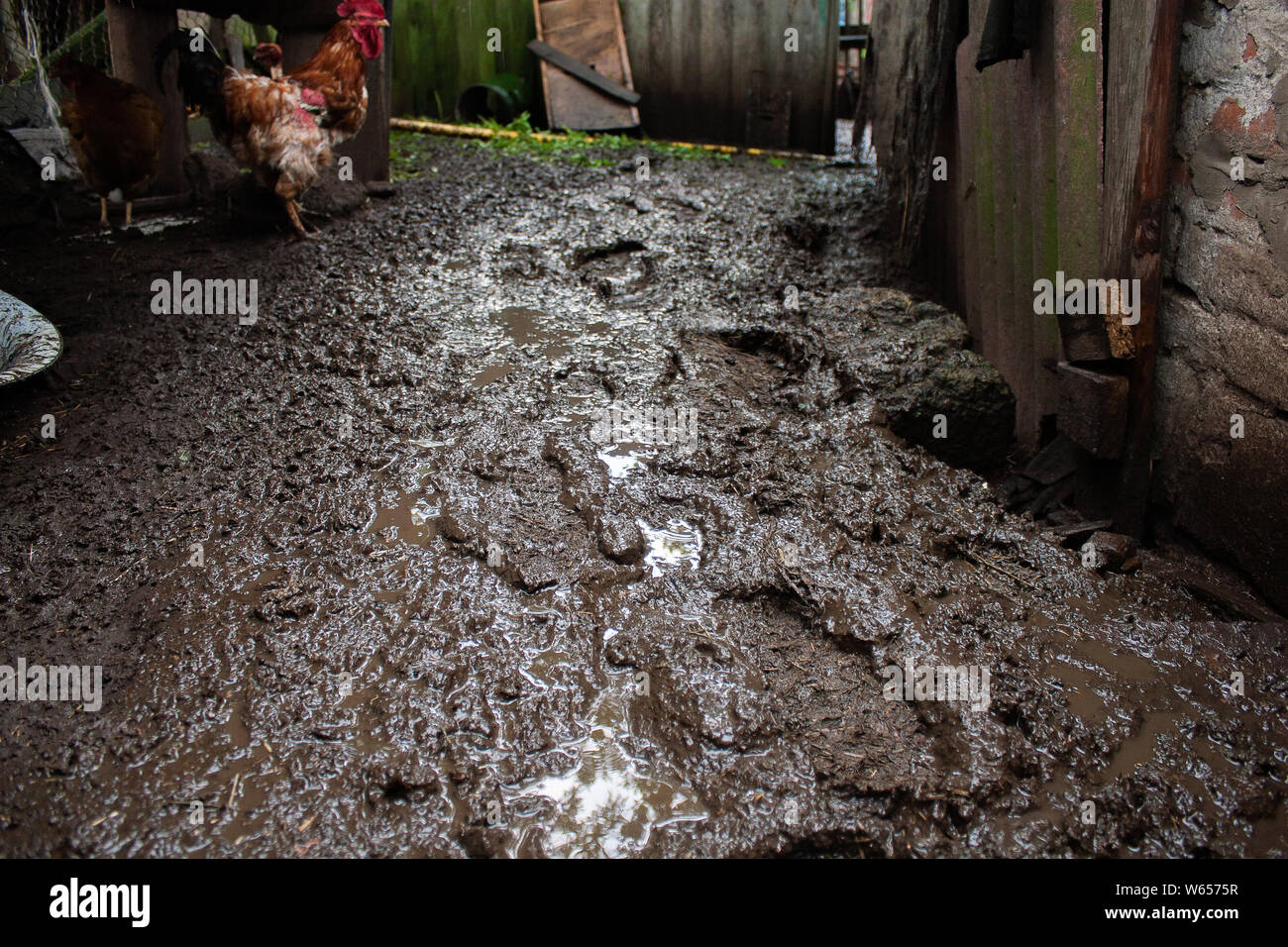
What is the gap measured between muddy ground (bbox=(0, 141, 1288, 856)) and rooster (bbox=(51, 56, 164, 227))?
1172mm

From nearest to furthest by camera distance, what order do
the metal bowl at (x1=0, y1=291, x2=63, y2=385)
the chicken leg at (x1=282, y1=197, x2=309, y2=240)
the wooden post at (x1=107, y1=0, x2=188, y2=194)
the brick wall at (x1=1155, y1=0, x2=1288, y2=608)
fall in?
1. the brick wall at (x1=1155, y1=0, x2=1288, y2=608)
2. the metal bowl at (x1=0, y1=291, x2=63, y2=385)
3. the chicken leg at (x1=282, y1=197, x2=309, y2=240)
4. the wooden post at (x1=107, y1=0, x2=188, y2=194)

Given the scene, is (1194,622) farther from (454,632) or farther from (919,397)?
(454,632)

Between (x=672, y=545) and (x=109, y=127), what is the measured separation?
15.8 ft

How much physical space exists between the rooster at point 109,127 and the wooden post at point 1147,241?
5577mm

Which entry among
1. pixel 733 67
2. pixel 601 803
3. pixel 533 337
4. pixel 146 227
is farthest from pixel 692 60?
pixel 601 803

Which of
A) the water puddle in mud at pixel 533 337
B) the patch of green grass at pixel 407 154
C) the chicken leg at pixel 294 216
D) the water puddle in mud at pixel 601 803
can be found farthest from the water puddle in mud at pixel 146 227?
the water puddle in mud at pixel 601 803

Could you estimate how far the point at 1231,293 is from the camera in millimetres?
2785

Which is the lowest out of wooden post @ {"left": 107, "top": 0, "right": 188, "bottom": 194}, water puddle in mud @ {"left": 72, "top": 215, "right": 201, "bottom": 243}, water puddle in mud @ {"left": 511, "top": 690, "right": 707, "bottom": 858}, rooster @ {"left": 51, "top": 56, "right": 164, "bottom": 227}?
water puddle in mud @ {"left": 511, "top": 690, "right": 707, "bottom": 858}

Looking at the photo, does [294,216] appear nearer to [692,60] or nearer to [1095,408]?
[1095,408]

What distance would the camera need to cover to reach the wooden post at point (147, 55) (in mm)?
5508

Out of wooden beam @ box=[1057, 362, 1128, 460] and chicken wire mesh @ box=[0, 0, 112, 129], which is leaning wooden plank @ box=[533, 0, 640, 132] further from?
wooden beam @ box=[1057, 362, 1128, 460]

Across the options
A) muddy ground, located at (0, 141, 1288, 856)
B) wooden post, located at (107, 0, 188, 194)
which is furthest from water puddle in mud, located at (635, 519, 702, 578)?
wooden post, located at (107, 0, 188, 194)

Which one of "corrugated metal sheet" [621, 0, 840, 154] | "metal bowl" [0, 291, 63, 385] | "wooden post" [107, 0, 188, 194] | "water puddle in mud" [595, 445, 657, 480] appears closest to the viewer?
"water puddle in mud" [595, 445, 657, 480]

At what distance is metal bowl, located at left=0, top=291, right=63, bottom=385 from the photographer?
3.54m
